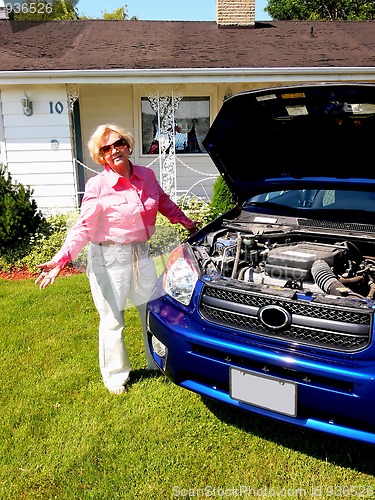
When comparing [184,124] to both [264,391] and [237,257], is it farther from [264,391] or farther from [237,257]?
[264,391]

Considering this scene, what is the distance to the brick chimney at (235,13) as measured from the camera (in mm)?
11578

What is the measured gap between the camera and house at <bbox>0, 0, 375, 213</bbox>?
8430mm

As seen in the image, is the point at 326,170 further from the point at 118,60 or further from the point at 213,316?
the point at 118,60

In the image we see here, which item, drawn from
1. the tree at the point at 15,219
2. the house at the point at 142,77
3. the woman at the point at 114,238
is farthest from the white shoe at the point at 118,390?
the house at the point at 142,77

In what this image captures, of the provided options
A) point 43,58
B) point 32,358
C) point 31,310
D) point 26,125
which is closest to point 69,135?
point 26,125

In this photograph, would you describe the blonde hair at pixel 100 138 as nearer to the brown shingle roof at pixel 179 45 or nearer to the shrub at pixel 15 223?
the shrub at pixel 15 223

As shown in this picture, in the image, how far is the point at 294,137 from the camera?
3.08 meters

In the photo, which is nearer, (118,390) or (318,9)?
(118,390)

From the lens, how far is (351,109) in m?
2.59

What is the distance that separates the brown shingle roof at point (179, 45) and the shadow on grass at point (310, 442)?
23.6 feet

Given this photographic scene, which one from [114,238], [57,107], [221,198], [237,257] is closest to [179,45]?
[57,107]

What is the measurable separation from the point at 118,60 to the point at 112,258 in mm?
6968

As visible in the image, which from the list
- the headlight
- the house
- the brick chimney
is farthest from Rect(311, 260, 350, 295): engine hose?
the brick chimney

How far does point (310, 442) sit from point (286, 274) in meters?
1.02
